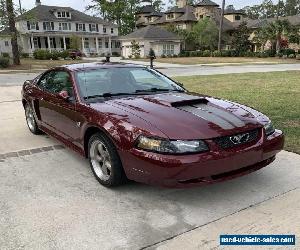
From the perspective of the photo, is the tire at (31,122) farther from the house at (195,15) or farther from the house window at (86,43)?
the house at (195,15)

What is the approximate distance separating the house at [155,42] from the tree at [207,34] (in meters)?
3.61

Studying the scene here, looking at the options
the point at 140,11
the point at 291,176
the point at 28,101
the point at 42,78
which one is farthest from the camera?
the point at 140,11

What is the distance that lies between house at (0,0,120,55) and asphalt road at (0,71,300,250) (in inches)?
2017

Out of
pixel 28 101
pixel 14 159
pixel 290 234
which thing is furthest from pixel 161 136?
pixel 28 101

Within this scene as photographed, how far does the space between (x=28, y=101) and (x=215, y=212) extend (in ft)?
13.9

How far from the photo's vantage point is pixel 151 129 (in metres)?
3.56

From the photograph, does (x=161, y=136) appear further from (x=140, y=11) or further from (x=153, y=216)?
(x=140, y=11)

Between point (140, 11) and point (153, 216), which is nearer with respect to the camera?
point (153, 216)

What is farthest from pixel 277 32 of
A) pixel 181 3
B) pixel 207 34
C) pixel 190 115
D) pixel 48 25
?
pixel 190 115

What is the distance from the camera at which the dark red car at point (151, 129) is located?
3423mm

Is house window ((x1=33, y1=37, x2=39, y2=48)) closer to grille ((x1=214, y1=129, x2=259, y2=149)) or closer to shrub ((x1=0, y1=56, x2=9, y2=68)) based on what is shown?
shrub ((x1=0, y1=56, x2=9, y2=68))

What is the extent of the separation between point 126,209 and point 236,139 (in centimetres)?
131

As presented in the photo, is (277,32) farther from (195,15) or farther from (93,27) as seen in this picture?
(93,27)

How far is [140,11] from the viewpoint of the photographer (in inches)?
3051
